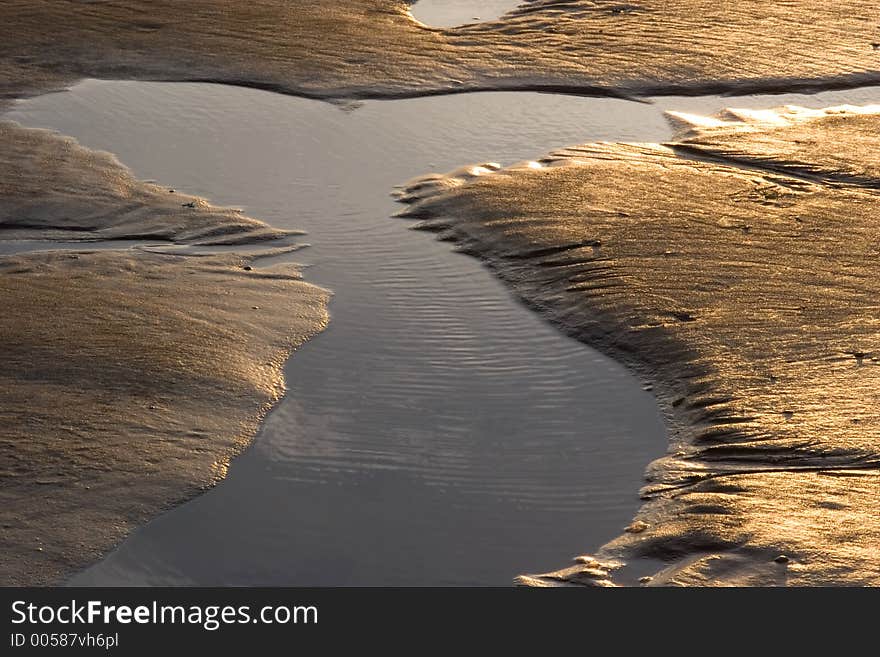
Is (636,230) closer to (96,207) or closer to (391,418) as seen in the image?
(391,418)

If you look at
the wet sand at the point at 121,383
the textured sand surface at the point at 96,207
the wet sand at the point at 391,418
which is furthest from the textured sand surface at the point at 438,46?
the wet sand at the point at 121,383

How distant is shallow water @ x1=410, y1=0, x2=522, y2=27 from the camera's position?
33.3 ft

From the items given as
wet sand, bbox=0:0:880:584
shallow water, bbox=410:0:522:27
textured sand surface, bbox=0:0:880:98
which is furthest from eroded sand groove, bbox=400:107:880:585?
shallow water, bbox=410:0:522:27

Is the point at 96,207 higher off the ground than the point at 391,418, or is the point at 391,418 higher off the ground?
the point at 96,207

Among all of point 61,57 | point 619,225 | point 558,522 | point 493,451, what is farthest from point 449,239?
point 61,57

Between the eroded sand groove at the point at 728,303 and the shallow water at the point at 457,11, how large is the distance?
2.51 meters

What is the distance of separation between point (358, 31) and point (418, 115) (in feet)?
5.53

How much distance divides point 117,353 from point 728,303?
8.55ft

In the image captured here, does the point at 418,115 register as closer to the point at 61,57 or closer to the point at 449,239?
the point at 449,239

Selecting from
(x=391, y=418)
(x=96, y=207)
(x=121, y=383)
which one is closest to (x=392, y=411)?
(x=391, y=418)

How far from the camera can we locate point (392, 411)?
201 inches

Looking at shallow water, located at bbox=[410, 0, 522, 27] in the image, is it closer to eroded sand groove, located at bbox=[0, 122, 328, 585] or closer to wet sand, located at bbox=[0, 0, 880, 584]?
wet sand, located at bbox=[0, 0, 880, 584]

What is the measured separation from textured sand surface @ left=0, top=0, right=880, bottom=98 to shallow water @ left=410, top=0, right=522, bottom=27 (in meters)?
0.15

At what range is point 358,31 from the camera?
384 inches
